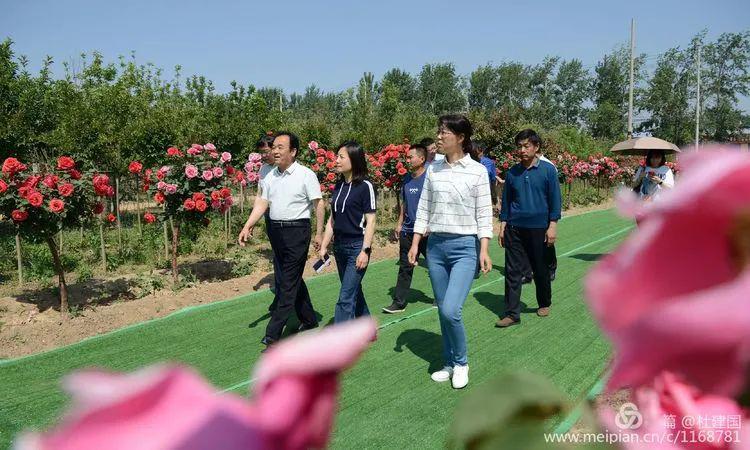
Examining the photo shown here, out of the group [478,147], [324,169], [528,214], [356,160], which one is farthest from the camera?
[324,169]

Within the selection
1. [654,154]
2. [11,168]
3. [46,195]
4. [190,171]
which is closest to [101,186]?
[46,195]

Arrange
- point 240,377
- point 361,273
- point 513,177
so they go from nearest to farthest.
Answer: point 240,377 → point 361,273 → point 513,177

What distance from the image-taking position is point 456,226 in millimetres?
3551

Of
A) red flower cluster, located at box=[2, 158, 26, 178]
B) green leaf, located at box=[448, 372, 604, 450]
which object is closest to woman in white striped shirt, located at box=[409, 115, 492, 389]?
green leaf, located at box=[448, 372, 604, 450]

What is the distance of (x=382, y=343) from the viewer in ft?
15.6

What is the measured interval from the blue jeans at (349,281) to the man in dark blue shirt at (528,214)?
1.51 meters

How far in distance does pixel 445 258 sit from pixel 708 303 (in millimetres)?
3419

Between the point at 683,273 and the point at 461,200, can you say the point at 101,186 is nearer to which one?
the point at 461,200

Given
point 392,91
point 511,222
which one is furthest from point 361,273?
point 392,91

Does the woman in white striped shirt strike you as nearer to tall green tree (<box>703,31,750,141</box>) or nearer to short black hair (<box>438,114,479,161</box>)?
short black hair (<box>438,114,479,161</box>)

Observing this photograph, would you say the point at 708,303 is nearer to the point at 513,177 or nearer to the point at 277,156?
the point at 277,156

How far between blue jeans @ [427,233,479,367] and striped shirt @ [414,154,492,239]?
0.22 feet

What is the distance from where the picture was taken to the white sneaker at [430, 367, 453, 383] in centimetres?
385

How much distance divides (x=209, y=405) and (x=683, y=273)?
22cm
